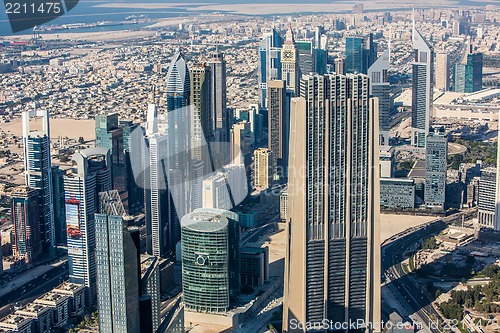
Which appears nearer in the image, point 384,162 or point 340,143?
point 340,143

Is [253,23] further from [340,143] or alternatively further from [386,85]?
[340,143]

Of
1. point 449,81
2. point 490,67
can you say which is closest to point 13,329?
point 449,81

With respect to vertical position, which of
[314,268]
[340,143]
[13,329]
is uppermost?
[340,143]

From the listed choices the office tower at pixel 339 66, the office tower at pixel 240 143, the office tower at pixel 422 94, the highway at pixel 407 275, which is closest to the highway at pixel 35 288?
the office tower at pixel 240 143

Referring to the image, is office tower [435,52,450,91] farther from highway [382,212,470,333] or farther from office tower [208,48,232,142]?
highway [382,212,470,333]

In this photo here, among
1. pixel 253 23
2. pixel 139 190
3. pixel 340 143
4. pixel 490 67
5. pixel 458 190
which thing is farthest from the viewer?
pixel 253 23
